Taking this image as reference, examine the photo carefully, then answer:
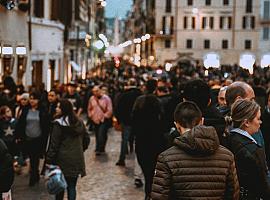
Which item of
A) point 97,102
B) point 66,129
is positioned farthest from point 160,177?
point 97,102

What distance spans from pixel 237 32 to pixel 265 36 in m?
3.28

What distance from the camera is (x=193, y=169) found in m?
4.96

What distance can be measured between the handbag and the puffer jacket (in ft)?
13.7

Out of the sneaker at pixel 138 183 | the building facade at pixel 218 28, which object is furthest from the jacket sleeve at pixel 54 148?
the building facade at pixel 218 28

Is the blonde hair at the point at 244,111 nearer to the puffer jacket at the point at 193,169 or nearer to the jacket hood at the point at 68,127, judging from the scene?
the puffer jacket at the point at 193,169

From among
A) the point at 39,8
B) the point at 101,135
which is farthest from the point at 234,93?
the point at 39,8

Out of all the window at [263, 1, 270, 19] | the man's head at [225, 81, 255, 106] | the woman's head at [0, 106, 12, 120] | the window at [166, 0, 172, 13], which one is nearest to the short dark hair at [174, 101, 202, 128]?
the man's head at [225, 81, 255, 106]

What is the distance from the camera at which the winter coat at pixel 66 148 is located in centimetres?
929

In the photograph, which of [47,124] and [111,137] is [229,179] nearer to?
[47,124]

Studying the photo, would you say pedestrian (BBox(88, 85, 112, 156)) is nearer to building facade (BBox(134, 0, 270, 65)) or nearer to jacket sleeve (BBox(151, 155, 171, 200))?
jacket sleeve (BBox(151, 155, 171, 200))

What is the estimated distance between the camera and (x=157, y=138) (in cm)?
1055

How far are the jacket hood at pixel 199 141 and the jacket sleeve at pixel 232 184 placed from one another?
0.22 metres

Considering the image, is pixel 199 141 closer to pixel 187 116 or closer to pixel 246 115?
pixel 187 116

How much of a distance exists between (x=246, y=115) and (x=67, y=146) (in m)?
4.29
